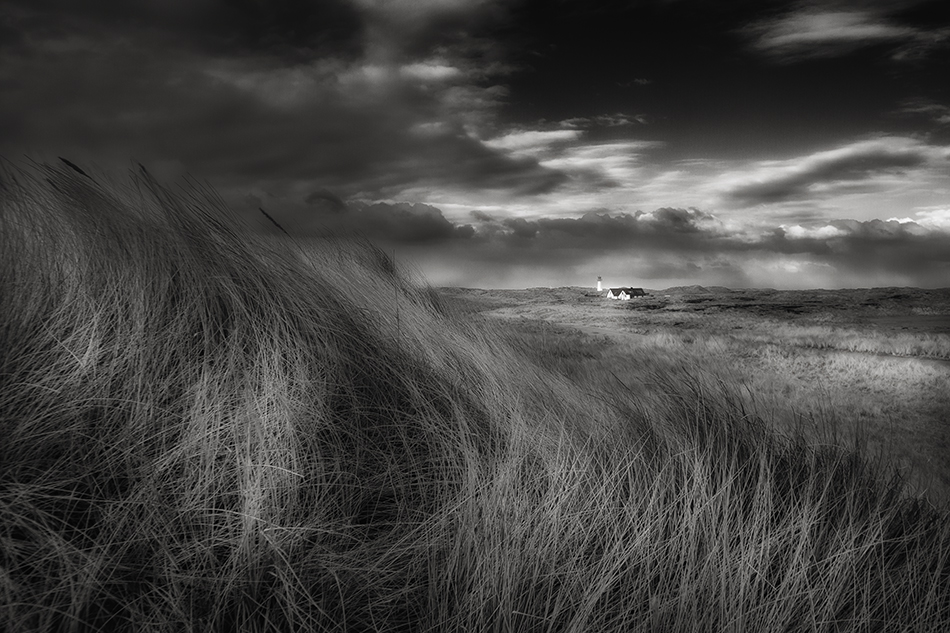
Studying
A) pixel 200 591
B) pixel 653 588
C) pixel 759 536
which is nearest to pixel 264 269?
pixel 200 591

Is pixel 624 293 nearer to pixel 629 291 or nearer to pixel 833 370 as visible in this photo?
Result: pixel 629 291

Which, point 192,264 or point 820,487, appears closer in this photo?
point 820,487

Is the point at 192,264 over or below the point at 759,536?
over

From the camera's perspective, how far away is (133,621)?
4.03 feet

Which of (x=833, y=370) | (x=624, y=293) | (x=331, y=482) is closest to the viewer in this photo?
(x=331, y=482)

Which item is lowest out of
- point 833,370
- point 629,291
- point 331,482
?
point 833,370

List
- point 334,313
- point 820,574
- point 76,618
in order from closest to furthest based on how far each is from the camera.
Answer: point 76,618 → point 820,574 → point 334,313

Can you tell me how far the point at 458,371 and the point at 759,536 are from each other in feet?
5.40

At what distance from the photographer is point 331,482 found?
77.8 inches

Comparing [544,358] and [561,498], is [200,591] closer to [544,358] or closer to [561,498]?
[561,498]

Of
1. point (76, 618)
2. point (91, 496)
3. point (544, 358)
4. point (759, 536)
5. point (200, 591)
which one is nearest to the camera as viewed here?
point (76, 618)

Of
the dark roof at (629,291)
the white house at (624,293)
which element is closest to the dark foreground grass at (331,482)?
the white house at (624,293)

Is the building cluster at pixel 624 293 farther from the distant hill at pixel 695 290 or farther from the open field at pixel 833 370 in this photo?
the open field at pixel 833 370

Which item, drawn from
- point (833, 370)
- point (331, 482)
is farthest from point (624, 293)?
point (331, 482)
